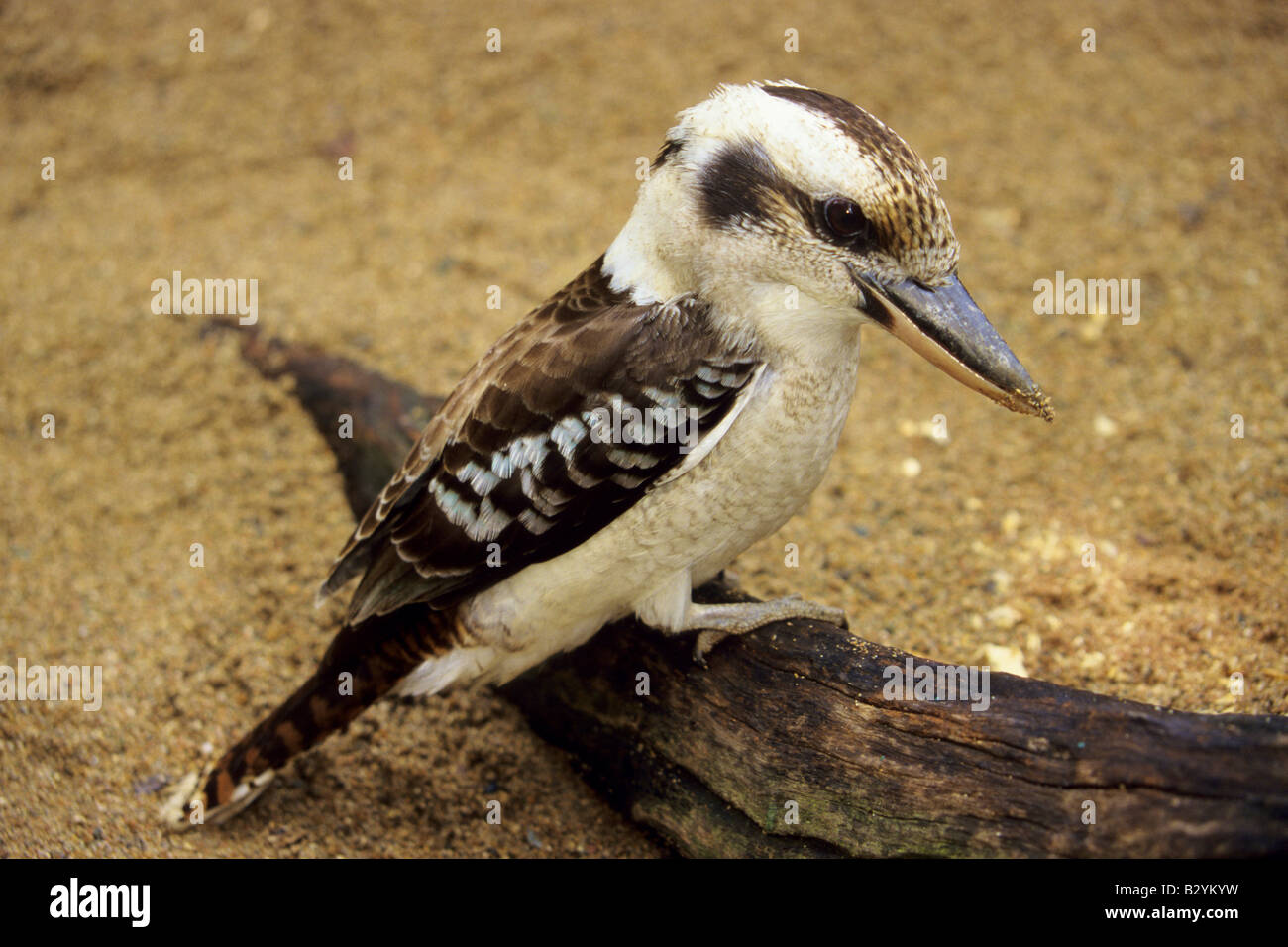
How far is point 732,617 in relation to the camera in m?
2.82

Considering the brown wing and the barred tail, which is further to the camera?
the barred tail

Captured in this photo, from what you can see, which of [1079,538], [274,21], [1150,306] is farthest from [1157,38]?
[274,21]

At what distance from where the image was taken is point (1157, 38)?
236 inches

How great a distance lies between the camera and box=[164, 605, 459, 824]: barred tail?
2.98 m

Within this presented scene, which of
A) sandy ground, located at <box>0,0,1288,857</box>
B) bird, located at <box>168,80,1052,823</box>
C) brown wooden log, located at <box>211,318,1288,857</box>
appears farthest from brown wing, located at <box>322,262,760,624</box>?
sandy ground, located at <box>0,0,1288,857</box>

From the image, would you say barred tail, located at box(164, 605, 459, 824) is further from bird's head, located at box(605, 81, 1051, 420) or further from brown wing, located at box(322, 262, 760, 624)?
bird's head, located at box(605, 81, 1051, 420)

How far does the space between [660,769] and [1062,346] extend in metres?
2.87

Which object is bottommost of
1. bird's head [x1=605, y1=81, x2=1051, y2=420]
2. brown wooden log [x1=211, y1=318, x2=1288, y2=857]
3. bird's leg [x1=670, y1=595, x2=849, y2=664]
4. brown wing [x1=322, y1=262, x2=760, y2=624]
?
brown wooden log [x1=211, y1=318, x2=1288, y2=857]

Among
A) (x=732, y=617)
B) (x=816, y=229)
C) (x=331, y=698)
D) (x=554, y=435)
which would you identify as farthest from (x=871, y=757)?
(x=331, y=698)

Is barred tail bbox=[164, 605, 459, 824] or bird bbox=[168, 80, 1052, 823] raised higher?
bird bbox=[168, 80, 1052, 823]

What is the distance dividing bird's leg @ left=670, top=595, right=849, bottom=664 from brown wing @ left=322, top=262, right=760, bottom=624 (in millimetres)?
387

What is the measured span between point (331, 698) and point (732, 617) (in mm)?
1161

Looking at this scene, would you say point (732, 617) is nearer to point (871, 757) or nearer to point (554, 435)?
point (871, 757)

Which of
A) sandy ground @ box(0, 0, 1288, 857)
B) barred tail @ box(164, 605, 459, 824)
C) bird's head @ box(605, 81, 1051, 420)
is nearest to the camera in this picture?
bird's head @ box(605, 81, 1051, 420)
